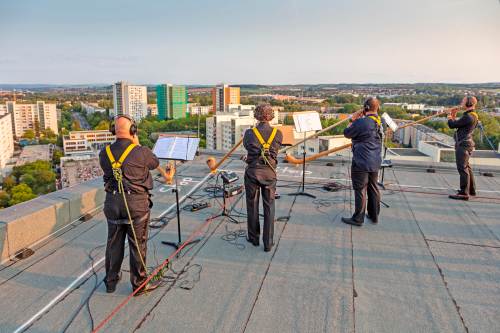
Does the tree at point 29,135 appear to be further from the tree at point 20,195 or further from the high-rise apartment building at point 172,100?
the tree at point 20,195

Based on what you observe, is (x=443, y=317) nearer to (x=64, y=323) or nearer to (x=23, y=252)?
(x=64, y=323)

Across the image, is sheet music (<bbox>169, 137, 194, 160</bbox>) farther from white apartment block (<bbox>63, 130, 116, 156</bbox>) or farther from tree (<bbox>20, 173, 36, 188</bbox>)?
white apartment block (<bbox>63, 130, 116, 156</bbox>)

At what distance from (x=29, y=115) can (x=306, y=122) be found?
15259cm

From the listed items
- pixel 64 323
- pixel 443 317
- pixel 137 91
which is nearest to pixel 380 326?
pixel 443 317

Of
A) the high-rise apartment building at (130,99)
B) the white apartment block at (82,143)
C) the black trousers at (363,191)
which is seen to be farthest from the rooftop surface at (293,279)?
the high-rise apartment building at (130,99)

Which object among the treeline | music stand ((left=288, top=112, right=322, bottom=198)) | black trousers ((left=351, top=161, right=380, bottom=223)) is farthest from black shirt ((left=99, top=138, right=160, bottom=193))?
the treeline

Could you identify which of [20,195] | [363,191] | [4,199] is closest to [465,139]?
[363,191]

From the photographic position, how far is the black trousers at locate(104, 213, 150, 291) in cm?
339

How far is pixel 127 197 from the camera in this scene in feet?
10.8

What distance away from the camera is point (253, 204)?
14.8ft

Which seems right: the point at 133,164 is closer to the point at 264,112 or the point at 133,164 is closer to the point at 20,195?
the point at 264,112

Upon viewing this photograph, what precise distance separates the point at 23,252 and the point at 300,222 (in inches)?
166

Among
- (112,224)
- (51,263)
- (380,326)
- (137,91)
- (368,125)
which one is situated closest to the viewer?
(380,326)

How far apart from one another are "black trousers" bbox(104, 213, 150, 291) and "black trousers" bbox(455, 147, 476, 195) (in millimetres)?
6502
